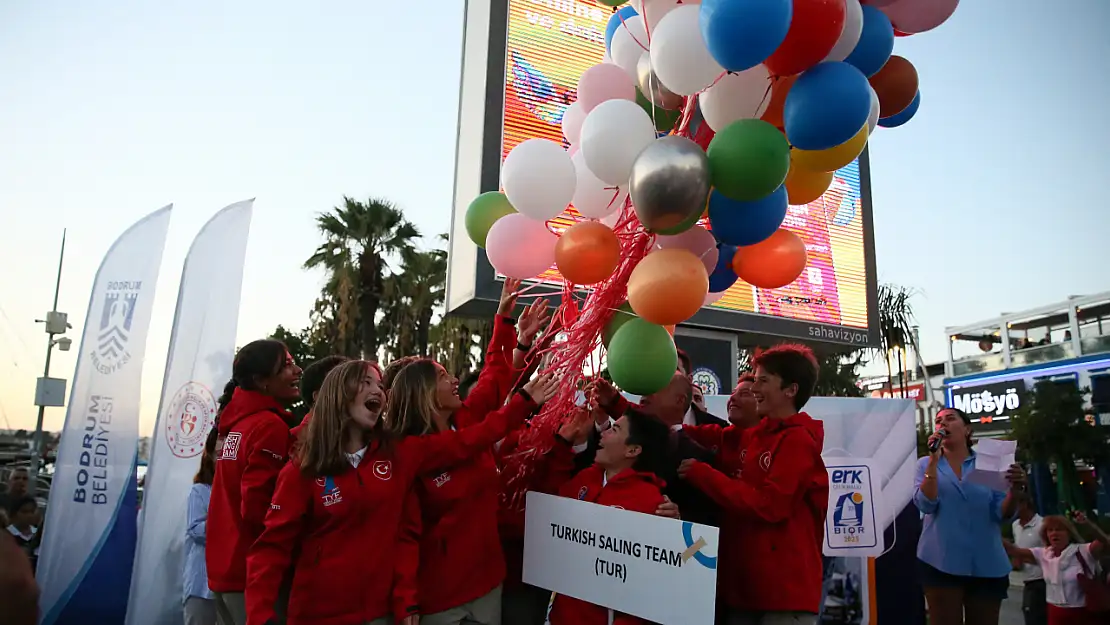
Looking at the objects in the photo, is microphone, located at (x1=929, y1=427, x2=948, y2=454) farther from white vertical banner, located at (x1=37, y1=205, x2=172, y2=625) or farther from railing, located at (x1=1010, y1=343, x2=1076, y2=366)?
railing, located at (x1=1010, y1=343, x2=1076, y2=366)

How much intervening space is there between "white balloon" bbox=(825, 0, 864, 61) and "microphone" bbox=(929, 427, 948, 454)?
8.63ft

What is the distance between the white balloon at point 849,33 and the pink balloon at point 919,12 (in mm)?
396

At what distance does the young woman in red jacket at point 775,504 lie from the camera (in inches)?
105

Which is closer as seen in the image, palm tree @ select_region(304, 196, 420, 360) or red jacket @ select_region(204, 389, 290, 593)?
red jacket @ select_region(204, 389, 290, 593)

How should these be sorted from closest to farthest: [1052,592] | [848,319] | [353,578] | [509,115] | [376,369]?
[353,578] < [376,369] < [1052,592] < [509,115] < [848,319]

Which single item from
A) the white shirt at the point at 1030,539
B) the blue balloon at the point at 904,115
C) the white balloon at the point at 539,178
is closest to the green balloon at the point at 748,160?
the white balloon at the point at 539,178

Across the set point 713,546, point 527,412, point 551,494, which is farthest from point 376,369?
point 713,546

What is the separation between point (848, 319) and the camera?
28.9 feet

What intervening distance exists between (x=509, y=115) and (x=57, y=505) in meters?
5.23

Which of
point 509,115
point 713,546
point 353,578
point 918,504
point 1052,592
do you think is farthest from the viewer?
point 509,115

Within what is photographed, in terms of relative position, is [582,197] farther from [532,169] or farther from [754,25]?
[754,25]

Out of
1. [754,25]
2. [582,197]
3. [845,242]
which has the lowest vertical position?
[582,197]

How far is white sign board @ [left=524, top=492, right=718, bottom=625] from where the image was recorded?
7.89 ft

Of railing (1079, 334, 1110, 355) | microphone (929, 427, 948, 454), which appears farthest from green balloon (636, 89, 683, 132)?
railing (1079, 334, 1110, 355)
